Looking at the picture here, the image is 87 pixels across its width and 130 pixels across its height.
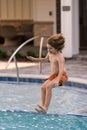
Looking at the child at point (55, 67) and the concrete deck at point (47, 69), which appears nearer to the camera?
the child at point (55, 67)

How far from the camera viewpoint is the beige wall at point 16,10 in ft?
74.3

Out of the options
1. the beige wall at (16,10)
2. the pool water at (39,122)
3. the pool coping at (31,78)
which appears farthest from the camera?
the beige wall at (16,10)

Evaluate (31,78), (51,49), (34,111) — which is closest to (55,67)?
(51,49)

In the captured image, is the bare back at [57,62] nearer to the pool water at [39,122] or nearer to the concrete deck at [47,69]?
the pool water at [39,122]

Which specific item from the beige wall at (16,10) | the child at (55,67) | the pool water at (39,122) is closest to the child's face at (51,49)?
the child at (55,67)

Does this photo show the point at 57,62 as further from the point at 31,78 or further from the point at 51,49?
the point at 31,78

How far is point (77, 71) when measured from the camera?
1498 cm

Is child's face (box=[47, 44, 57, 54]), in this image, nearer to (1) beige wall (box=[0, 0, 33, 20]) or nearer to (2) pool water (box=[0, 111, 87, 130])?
(2) pool water (box=[0, 111, 87, 130])

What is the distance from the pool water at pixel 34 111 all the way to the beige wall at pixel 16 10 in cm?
935

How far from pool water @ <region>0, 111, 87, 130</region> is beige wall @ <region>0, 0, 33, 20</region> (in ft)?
43.8

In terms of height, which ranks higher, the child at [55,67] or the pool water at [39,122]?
the child at [55,67]

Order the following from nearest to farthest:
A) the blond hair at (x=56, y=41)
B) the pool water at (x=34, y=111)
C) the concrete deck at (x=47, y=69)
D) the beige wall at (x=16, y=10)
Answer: the blond hair at (x=56, y=41) → the pool water at (x=34, y=111) → the concrete deck at (x=47, y=69) → the beige wall at (x=16, y=10)

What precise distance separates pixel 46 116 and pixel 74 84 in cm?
355

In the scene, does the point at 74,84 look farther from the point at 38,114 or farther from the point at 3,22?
the point at 3,22
